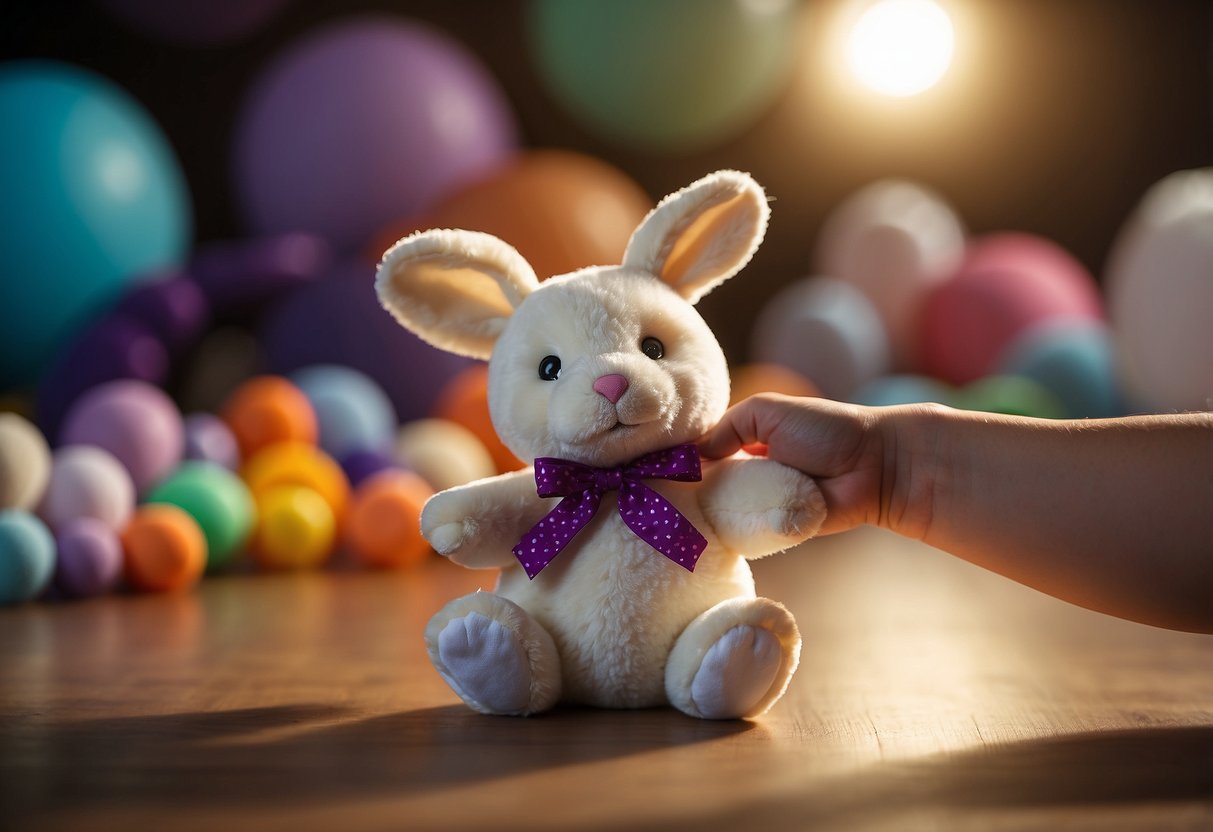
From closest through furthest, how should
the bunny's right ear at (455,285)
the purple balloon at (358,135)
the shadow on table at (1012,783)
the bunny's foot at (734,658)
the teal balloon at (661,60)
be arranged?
the shadow on table at (1012,783), the bunny's foot at (734,658), the bunny's right ear at (455,285), the purple balloon at (358,135), the teal balloon at (661,60)

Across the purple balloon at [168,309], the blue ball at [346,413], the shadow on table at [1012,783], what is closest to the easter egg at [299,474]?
the blue ball at [346,413]

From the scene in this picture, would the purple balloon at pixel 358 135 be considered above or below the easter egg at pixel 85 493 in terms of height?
above

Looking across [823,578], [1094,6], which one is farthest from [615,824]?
[1094,6]

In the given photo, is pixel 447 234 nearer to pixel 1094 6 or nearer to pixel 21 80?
pixel 21 80

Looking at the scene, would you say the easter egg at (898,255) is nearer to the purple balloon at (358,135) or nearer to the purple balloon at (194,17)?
the purple balloon at (358,135)

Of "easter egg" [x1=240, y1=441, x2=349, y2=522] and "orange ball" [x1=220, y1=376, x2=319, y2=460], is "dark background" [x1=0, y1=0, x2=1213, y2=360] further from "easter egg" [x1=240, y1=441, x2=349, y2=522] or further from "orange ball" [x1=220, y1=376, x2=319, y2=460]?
"easter egg" [x1=240, y1=441, x2=349, y2=522]

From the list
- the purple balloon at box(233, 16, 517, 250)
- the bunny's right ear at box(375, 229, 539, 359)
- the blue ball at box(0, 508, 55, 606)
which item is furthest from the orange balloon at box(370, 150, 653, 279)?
the bunny's right ear at box(375, 229, 539, 359)

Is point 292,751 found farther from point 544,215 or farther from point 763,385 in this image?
point 544,215
